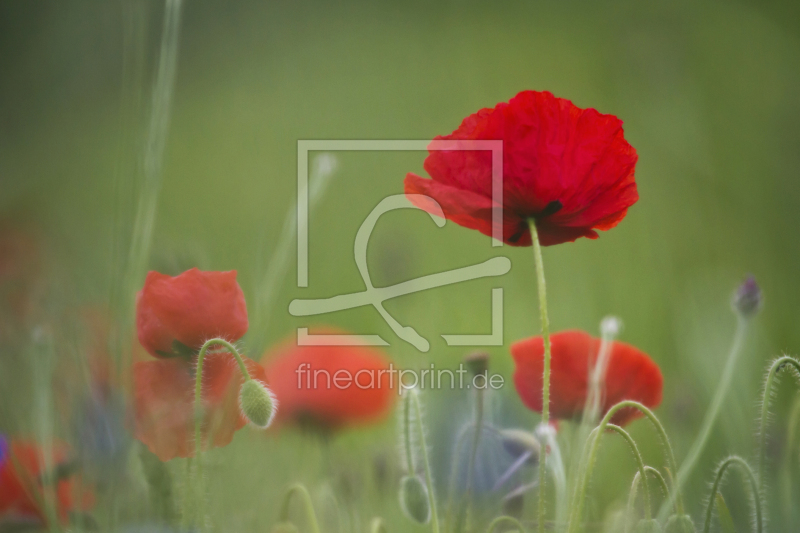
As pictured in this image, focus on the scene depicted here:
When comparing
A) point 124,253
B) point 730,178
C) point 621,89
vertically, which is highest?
point 621,89

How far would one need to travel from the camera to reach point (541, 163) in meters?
0.31

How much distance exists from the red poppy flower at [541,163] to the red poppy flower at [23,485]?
25cm

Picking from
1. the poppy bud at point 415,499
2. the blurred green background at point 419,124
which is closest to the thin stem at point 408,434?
the poppy bud at point 415,499

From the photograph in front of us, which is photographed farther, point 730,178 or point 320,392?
point 730,178

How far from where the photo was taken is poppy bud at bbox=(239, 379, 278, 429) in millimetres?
273

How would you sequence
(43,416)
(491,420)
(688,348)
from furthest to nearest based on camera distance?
(688,348) < (491,420) < (43,416)

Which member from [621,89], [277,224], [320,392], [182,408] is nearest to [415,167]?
[277,224]

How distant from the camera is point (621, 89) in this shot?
0.87 metres

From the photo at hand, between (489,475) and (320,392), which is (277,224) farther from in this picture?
(489,475)

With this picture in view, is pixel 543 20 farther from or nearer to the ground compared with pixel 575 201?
farther from the ground

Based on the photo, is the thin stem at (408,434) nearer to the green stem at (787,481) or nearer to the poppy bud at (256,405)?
the poppy bud at (256,405)

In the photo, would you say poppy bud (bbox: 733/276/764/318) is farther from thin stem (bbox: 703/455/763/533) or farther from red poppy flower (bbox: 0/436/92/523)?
red poppy flower (bbox: 0/436/92/523)

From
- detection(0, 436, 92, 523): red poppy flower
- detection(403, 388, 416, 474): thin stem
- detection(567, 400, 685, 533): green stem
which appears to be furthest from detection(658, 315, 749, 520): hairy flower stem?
detection(0, 436, 92, 523): red poppy flower

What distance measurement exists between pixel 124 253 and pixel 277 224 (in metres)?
0.48
